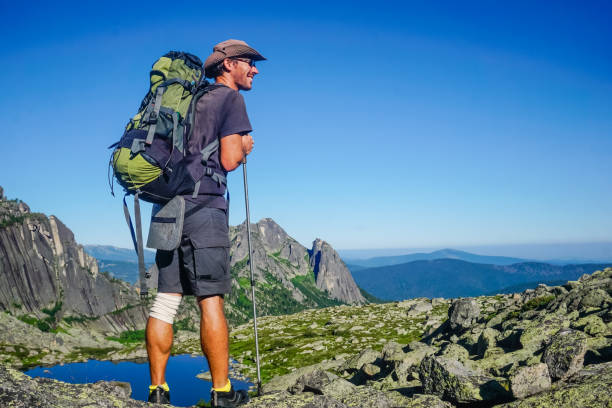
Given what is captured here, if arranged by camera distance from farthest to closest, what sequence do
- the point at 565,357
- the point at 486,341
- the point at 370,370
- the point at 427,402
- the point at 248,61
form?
the point at 370,370 < the point at 486,341 < the point at 565,357 < the point at 248,61 < the point at 427,402

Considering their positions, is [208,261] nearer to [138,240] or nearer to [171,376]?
[138,240]

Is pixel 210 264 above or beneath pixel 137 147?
beneath

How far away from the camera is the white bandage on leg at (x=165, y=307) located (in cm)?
657

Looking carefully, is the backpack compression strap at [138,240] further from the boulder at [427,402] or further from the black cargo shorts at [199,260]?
the boulder at [427,402]

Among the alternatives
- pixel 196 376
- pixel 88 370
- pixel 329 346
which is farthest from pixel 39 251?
pixel 329 346

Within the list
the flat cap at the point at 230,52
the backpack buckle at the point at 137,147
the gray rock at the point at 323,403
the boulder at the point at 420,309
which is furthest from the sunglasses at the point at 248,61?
the boulder at the point at 420,309

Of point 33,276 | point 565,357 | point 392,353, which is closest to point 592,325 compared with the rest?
point 565,357

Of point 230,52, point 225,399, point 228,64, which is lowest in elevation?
point 225,399

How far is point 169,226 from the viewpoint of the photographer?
6.49 m

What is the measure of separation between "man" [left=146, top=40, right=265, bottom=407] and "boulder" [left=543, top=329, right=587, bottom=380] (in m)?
6.17

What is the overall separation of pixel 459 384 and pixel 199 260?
5.59 metres

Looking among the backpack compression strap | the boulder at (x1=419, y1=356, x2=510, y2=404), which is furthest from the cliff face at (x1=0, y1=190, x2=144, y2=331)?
the boulder at (x1=419, y1=356, x2=510, y2=404)

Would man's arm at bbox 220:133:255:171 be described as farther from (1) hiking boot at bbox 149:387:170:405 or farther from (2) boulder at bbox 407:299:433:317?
(2) boulder at bbox 407:299:433:317

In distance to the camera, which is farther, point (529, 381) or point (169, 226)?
point (529, 381)
